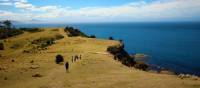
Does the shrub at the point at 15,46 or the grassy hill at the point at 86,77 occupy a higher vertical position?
the grassy hill at the point at 86,77

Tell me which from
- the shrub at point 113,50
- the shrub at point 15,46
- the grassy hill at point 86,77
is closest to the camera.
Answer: the grassy hill at point 86,77

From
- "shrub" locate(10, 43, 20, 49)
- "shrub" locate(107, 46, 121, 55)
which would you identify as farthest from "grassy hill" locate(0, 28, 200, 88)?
"shrub" locate(10, 43, 20, 49)

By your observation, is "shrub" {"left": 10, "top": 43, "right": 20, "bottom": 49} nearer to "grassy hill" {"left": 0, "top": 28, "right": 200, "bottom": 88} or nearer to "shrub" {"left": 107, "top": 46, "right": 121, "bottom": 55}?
"shrub" {"left": 107, "top": 46, "right": 121, "bottom": 55}

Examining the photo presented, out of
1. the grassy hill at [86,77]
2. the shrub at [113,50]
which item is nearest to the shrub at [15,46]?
the shrub at [113,50]

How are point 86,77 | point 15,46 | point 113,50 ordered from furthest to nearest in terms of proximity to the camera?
point 15,46, point 113,50, point 86,77

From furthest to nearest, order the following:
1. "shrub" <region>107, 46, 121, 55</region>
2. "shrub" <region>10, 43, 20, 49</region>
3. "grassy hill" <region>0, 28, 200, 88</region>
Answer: "shrub" <region>10, 43, 20, 49</region> → "shrub" <region>107, 46, 121, 55</region> → "grassy hill" <region>0, 28, 200, 88</region>

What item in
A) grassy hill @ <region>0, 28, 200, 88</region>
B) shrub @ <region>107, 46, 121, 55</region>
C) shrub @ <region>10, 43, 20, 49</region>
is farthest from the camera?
shrub @ <region>10, 43, 20, 49</region>

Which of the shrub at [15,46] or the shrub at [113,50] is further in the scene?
the shrub at [15,46]

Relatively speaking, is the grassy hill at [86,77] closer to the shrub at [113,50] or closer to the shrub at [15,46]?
the shrub at [113,50]

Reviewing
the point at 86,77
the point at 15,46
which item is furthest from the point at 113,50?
the point at 15,46

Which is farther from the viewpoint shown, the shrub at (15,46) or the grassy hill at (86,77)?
the shrub at (15,46)

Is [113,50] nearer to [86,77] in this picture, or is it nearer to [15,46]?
[86,77]

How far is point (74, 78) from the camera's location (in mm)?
34875

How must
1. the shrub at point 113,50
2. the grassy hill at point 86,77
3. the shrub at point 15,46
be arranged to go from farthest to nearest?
the shrub at point 15,46
the shrub at point 113,50
the grassy hill at point 86,77
